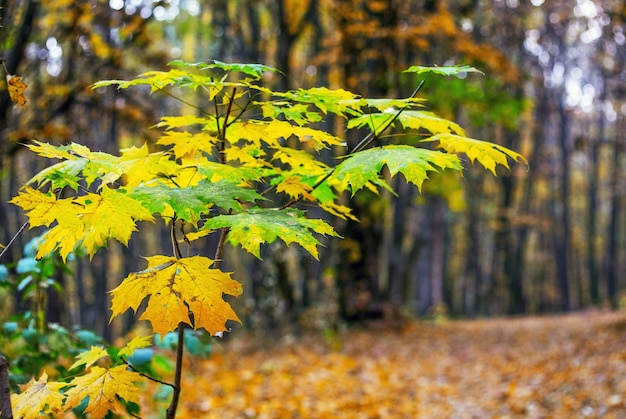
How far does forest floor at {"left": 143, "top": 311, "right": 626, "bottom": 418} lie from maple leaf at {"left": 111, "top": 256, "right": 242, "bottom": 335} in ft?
6.48

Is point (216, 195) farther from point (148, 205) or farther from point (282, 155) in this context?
point (282, 155)

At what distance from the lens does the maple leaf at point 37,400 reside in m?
1.87

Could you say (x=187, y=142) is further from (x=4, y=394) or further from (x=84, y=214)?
(x=4, y=394)

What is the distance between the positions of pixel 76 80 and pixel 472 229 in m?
18.7

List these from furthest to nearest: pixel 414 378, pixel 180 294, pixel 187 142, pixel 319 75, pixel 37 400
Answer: pixel 319 75, pixel 414 378, pixel 187 142, pixel 37 400, pixel 180 294

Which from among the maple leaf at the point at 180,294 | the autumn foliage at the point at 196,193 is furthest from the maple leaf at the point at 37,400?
the maple leaf at the point at 180,294

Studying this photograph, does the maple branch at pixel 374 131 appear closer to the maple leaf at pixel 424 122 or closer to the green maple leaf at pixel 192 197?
the maple leaf at pixel 424 122

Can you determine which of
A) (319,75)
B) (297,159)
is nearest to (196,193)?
(297,159)

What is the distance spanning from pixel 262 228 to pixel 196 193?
24 cm

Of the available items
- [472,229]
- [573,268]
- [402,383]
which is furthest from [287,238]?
[573,268]

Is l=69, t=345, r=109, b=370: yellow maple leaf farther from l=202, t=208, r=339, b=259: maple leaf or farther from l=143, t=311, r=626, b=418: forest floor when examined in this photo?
l=143, t=311, r=626, b=418: forest floor

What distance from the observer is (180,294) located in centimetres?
168

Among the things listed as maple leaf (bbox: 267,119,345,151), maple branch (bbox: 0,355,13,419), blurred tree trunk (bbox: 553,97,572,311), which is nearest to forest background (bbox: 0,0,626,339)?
maple leaf (bbox: 267,119,345,151)

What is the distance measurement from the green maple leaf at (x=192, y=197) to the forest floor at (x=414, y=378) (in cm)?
201
